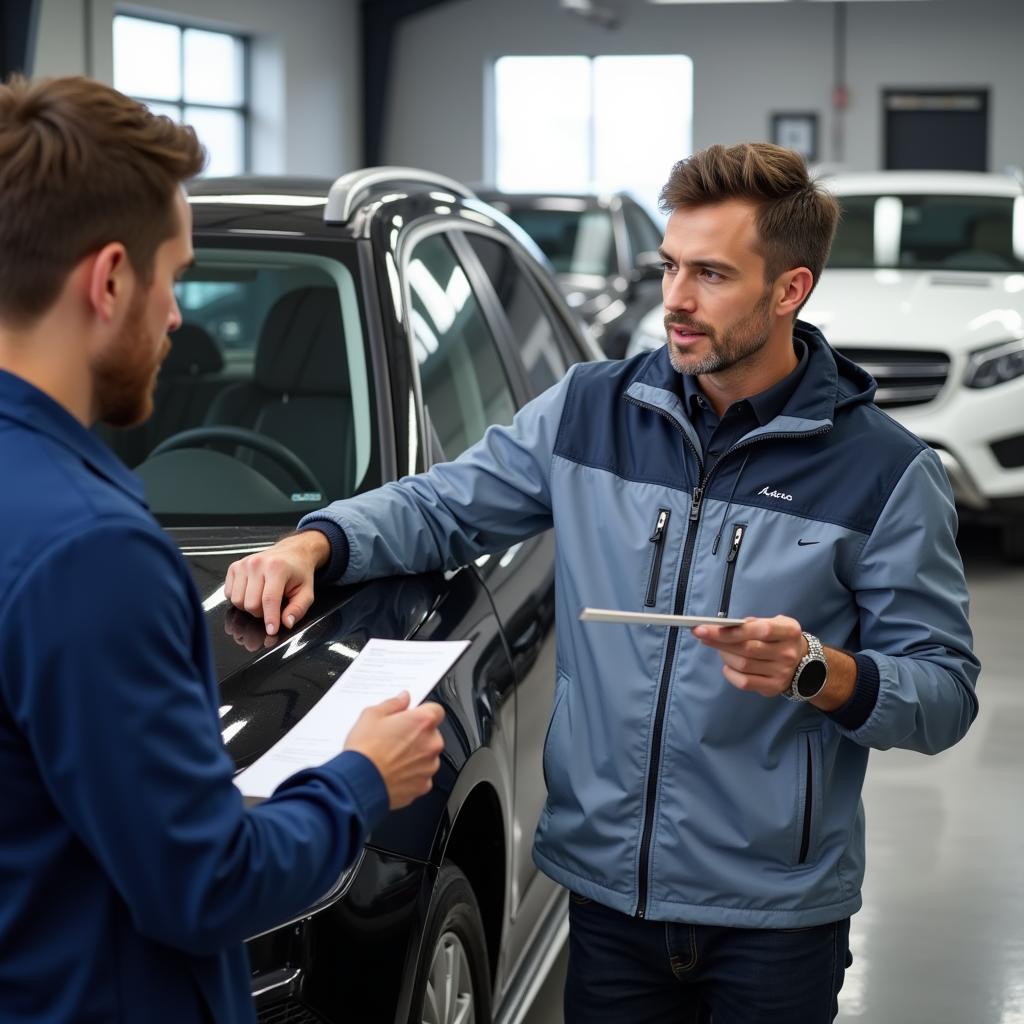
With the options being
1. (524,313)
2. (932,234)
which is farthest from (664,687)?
(932,234)

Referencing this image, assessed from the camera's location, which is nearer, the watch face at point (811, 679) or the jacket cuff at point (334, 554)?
the watch face at point (811, 679)

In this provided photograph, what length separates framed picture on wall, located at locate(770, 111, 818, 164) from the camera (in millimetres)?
18938

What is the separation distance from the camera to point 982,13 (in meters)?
18.5

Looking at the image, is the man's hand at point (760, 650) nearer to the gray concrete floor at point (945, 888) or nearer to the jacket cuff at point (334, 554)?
the jacket cuff at point (334, 554)

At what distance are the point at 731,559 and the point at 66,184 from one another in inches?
40.7

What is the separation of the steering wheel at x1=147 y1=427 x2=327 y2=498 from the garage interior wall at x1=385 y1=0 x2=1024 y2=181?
1644 cm

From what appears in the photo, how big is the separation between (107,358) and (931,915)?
3003 millimetres

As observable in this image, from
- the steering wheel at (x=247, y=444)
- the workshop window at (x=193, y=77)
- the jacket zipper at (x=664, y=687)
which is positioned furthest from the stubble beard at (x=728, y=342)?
the workshop window at (x=193, y=77)

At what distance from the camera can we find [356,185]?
2.98 m

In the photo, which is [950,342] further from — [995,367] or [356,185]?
[356,185]

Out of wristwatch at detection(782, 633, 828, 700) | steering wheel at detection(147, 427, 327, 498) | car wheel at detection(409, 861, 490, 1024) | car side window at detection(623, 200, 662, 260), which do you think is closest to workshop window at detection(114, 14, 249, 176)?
car side window at detection(623, 200, 662, 260)

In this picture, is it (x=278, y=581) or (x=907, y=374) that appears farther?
(x=907, y=374)

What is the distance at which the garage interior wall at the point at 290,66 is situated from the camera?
42.4 feet

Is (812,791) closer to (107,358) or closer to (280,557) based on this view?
(280,557)
